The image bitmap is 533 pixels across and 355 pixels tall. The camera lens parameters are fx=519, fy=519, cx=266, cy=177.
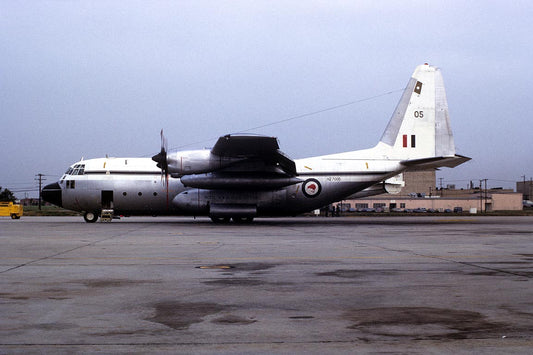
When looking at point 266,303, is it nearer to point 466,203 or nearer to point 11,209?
point 11,209

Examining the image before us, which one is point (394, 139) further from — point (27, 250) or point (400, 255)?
point (27, 250)

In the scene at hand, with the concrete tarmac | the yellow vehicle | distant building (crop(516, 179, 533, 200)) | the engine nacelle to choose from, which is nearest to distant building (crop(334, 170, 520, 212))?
distant building (crop(516, 179, 533, 200))

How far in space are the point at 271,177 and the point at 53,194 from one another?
1383 cm

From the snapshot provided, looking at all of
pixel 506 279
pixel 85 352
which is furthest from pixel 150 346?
pixel 506 279

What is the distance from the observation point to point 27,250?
48.2ft

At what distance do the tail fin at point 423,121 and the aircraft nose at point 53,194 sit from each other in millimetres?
20926

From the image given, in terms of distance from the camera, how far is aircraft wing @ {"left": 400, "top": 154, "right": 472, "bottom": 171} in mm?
30409

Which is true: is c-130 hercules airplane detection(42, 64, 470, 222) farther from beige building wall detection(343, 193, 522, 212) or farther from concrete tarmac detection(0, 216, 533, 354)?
beige building wall detection(343, 193, 522, 212)

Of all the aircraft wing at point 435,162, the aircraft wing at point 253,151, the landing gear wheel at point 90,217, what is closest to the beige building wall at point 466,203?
the aircraft wing at point 435,162

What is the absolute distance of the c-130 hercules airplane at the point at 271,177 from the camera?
30.7m

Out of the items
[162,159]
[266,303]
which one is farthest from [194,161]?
[266,303]

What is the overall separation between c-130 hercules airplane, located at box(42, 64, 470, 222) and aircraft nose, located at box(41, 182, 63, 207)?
0.06 meters

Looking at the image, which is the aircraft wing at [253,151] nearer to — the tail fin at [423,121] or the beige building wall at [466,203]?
the tail fin at [423,121]

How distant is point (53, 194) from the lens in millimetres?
32594
